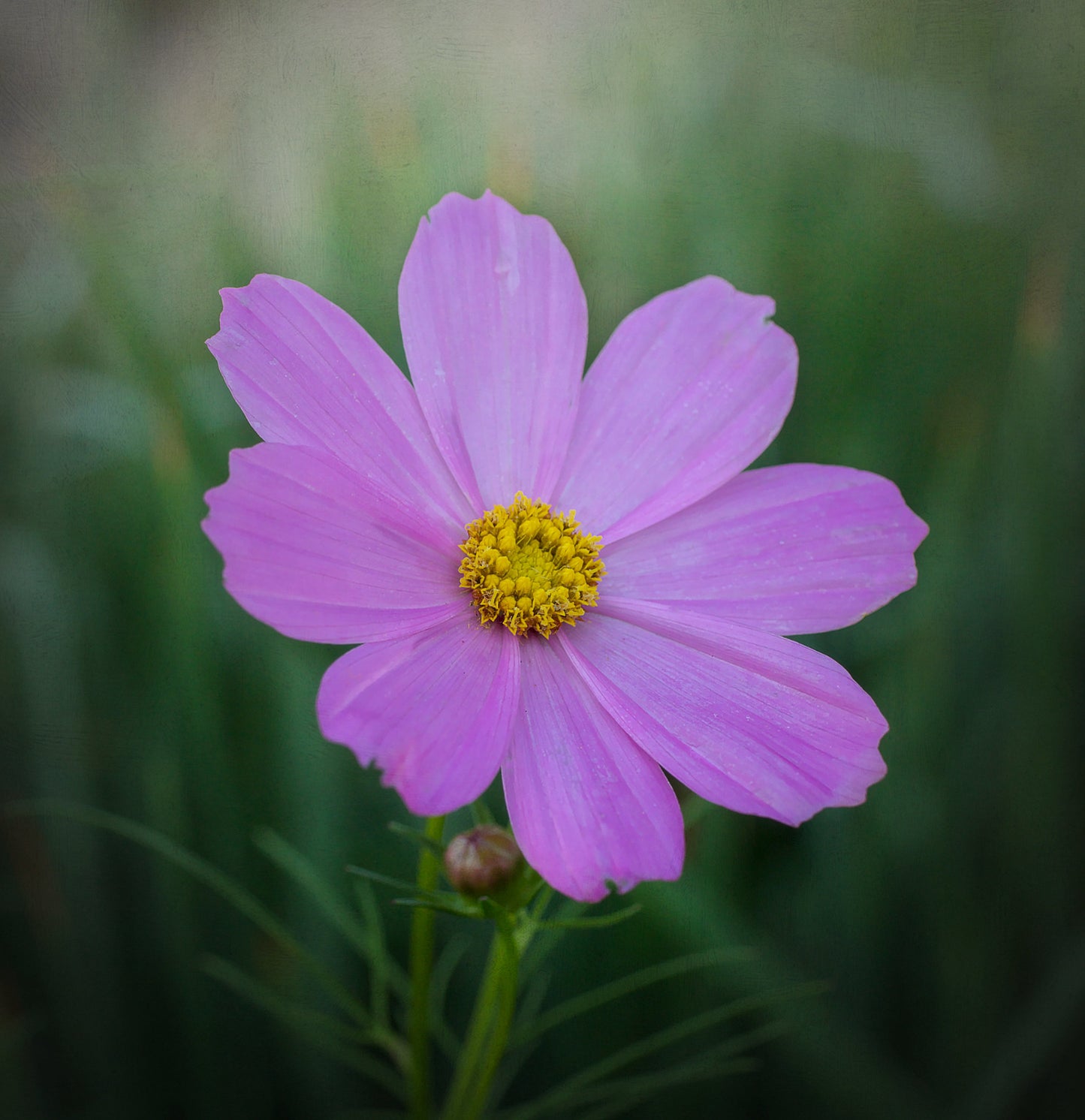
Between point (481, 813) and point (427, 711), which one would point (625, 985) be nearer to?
point (481, 813)

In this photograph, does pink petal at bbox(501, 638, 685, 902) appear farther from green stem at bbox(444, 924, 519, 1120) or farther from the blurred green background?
the blurred green background

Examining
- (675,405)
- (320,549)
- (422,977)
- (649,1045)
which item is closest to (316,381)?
(320,549)

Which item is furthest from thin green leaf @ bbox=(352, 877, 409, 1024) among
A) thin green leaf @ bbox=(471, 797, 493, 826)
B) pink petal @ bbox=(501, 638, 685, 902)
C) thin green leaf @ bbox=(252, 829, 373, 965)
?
pink petal @ bbox=(501, 638, 685, 902)

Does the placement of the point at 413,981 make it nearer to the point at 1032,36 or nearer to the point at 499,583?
the point at 499,583

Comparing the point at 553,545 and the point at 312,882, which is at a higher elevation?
the point at 553,545

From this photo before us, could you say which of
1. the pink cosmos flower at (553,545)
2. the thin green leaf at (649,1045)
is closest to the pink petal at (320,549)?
the pink cosmos flower at (553,545)

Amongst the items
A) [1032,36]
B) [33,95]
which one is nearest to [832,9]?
[1032,36]
